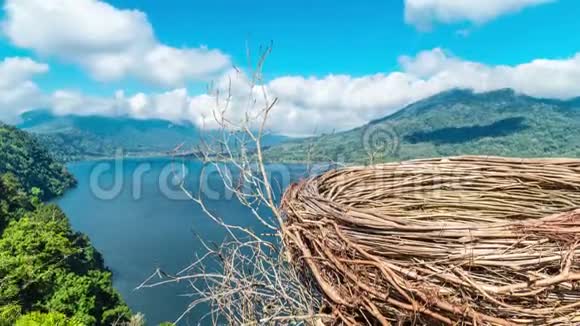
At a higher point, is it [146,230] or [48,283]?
[48,283]

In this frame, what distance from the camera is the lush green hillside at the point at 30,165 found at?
62.2 m

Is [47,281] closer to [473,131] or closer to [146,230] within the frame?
[146,230]

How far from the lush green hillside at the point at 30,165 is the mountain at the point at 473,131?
155ft

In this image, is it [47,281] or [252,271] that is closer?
[252,271]

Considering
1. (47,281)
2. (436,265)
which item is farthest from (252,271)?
(47,281)

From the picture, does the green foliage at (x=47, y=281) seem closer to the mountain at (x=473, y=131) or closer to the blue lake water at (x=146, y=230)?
the blue lake water at (x=146, y=230)

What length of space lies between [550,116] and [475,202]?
2852 inches

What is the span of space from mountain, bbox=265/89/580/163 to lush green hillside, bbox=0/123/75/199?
47.3 meters

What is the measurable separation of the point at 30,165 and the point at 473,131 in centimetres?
7373

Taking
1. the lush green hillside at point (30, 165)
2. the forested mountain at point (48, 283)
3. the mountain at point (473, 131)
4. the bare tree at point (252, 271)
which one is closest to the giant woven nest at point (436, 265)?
the bare tree at point (252, 271)

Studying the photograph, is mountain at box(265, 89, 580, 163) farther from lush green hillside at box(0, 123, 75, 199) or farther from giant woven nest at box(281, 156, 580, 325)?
lush green hillside at box(0, 123, 75, 199)

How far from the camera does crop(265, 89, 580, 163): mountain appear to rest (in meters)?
7.07

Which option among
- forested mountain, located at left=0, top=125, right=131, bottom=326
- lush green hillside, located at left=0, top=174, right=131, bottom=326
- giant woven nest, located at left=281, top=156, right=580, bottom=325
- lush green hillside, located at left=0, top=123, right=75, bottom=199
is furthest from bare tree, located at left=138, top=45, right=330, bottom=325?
lush green hillside, located at left=0, top=123, right=75, bottom=199

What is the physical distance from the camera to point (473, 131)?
231 feet
